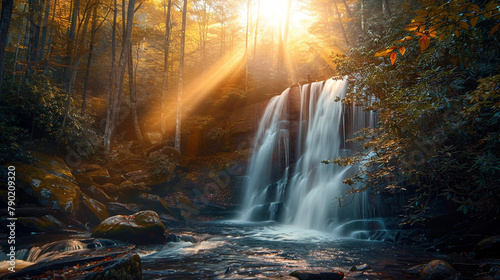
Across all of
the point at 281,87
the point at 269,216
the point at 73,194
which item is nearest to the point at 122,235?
the point at 73,194

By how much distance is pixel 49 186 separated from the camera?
9.73 m

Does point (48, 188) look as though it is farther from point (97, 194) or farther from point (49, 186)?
point (97, 194)

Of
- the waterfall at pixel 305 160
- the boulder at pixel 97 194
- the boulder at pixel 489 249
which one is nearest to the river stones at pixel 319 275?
the boulder at pixel 489 249

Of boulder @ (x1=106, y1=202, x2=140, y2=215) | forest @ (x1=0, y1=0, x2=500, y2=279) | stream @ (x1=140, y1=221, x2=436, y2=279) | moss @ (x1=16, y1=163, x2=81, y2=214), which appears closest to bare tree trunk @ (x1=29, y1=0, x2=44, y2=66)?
forest @ (x1=0, y1=0, x2=500, y2=279)

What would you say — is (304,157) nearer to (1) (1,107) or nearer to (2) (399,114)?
(2) (399,114)

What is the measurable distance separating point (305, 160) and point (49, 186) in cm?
1179

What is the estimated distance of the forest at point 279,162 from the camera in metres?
4.61

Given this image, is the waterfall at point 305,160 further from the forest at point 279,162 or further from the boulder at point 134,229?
the boulder at point 134,229

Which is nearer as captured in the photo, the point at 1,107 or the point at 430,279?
the point at 430,279

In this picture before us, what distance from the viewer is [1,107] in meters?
10.3

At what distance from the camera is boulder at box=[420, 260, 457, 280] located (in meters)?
4.50

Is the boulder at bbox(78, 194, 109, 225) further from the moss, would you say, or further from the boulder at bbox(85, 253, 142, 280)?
the boulder at bbox(85, 253, 142, 280)

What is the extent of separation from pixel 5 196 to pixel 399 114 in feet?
37.1

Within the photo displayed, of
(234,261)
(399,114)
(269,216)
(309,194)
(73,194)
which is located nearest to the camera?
(399,114)
